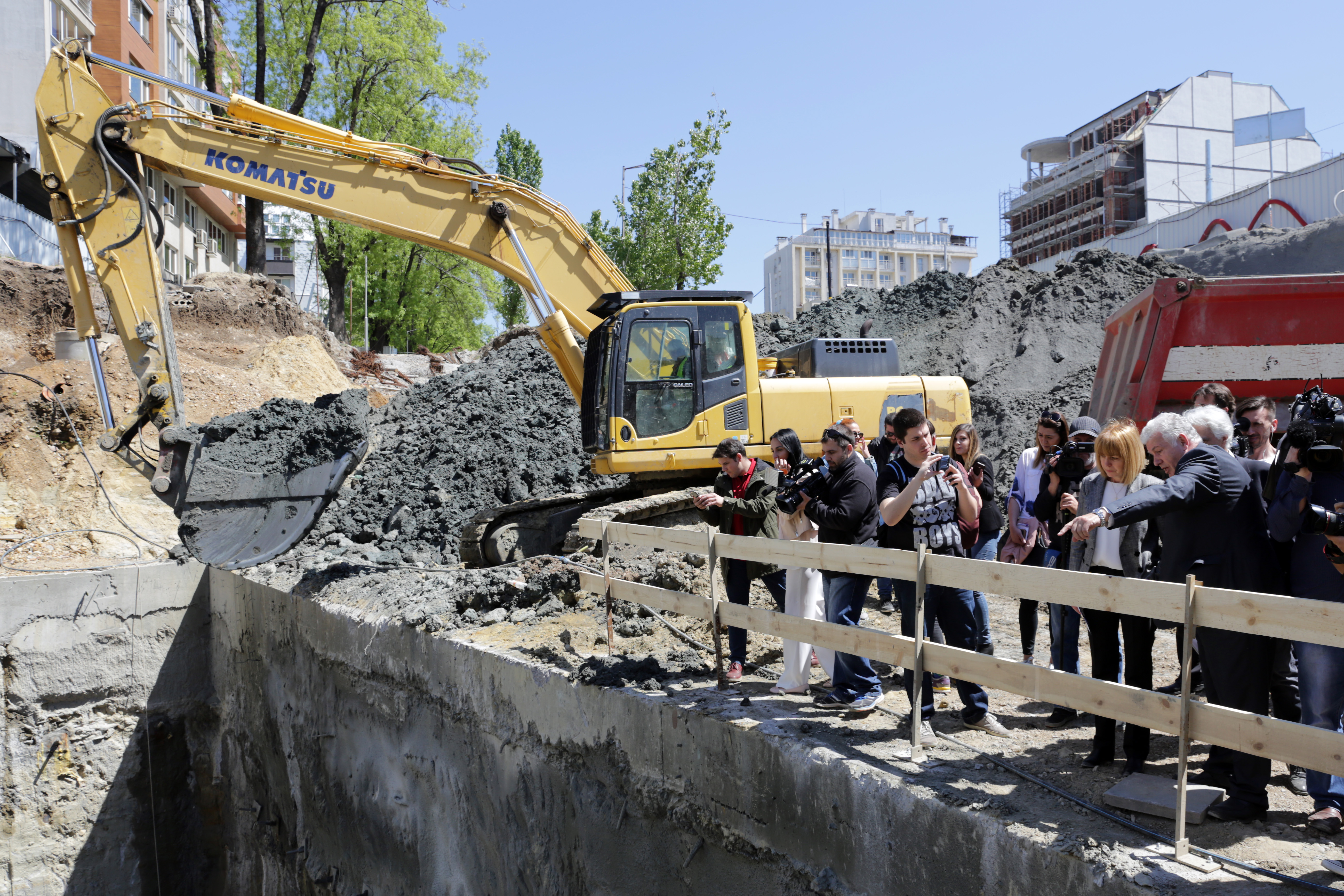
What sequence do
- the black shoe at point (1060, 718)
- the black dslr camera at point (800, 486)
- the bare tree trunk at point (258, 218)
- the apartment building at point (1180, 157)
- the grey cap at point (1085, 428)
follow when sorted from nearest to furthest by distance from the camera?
the black shoe at point (1060, 718), the grey cap at point (1085, 428), the black dslr camera at point (800, 486), the bare tree trunk at point (258, 218), the apartment building at point (1180, 157)

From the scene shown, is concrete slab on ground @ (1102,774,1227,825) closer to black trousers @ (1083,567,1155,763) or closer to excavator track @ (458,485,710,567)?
Result: black trousers @ (1083,567,1155,763)

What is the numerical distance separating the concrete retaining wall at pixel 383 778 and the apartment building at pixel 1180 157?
3786 centimetres

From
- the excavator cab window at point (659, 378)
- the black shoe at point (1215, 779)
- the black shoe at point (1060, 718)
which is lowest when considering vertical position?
the black shoe at point (1060, 718)

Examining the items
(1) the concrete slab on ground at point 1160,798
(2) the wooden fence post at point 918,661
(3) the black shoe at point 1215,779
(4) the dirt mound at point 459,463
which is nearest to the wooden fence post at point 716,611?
(2) the wooden fence post at point 918,661

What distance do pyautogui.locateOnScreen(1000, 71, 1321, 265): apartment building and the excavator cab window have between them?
3555 cm

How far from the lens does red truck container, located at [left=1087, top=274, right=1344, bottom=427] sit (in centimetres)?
811

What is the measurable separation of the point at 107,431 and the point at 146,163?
2.45 meters

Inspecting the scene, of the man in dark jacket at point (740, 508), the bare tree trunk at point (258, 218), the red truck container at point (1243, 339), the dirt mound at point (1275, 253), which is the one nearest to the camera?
the man in dark jacket at point (740, 508)

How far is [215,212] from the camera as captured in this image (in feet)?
123

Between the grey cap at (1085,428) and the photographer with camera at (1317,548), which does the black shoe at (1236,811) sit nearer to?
the photographer with camera at (1317,548)

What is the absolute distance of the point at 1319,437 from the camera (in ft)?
10.8

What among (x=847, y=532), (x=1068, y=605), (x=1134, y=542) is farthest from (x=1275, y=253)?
(x=1068, y=605)

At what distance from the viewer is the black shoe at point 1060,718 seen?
4.58 meters

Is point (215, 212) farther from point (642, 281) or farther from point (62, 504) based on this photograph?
point (62, 504)
